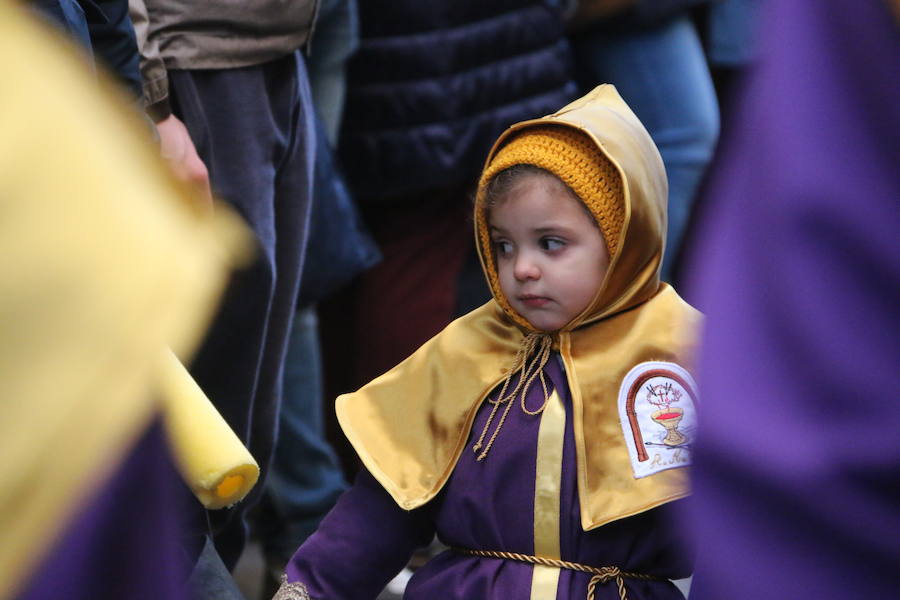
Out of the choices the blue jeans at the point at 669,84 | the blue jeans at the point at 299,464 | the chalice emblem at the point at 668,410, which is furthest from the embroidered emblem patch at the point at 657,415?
the blue jeans at the point at 669,84

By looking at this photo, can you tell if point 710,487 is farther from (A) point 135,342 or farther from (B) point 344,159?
(B) point 344,159

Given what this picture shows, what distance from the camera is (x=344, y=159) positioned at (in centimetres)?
388

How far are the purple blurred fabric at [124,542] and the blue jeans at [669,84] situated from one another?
328cm

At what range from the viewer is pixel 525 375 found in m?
2.47

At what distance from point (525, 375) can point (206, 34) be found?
106 centimetres

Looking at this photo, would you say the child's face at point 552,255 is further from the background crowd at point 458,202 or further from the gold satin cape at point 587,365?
the background crowd at point 458,202

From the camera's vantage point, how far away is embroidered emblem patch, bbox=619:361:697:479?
2330 millimetres

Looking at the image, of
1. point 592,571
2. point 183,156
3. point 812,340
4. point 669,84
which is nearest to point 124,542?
point 812,340

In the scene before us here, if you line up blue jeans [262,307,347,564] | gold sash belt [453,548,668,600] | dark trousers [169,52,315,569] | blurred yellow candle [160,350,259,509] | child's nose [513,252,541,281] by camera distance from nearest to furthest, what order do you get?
blurred yellow candle [160,350,259,509]
gold sash belt [453,548,668,600]
child's nose [513,252,541,281]
dark trousers [169,52,315,569]
blue jeans [262,307,347,564]

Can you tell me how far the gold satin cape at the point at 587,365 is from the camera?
235cm

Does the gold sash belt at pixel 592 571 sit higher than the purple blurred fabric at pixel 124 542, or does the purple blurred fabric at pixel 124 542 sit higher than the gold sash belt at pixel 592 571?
the purple blurred fabric at pixel 124 542

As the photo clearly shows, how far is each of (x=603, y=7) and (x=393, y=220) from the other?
2.73 feet

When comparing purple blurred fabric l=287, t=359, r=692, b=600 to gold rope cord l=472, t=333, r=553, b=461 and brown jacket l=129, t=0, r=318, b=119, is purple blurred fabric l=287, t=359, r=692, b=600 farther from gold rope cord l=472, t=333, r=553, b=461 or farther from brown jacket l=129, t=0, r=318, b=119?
brown jacket l=129, t=0, r=318, b=119

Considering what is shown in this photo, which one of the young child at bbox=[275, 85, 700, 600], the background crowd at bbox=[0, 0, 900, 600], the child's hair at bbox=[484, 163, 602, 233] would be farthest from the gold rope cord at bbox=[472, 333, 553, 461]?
the background crowd at bbox=[0, 0, 900, 600]
